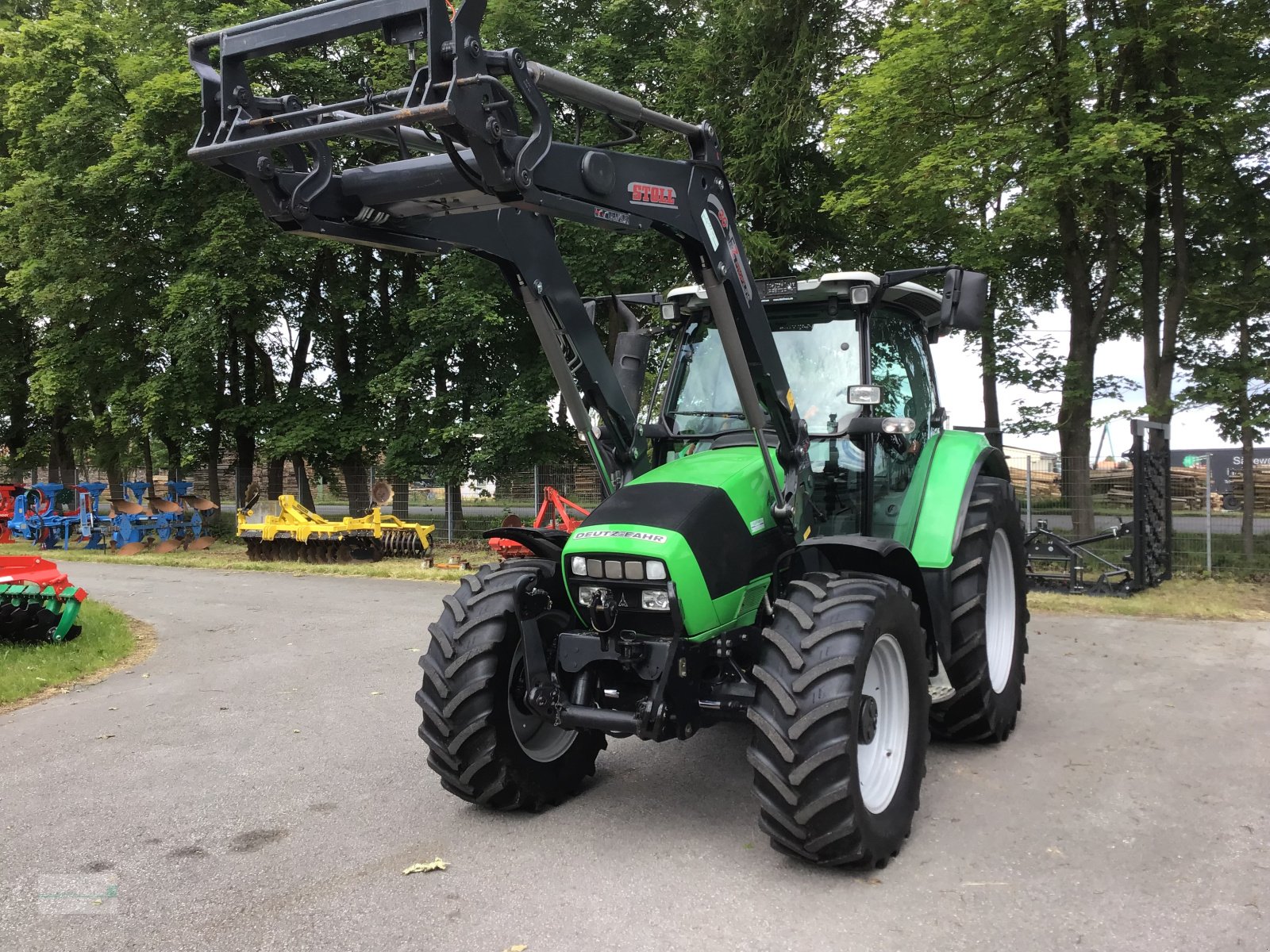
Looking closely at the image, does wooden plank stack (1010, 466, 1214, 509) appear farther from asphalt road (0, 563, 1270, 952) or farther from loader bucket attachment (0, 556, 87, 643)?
loader bucket attachment (0, 556, 87, 643)

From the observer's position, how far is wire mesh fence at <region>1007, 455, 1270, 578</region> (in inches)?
497

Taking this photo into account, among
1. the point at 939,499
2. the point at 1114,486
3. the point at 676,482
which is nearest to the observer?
the point at 676,482

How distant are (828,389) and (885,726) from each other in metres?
1.84

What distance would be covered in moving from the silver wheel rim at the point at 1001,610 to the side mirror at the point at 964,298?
1532 millimetres

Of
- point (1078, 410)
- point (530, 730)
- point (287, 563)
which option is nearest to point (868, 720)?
point (530, 730)

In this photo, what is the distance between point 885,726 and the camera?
4.21 m

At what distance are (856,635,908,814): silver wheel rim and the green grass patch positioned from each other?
251 inches

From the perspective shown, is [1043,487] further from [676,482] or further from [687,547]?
[687,547]

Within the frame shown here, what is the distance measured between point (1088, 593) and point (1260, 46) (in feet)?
25.8

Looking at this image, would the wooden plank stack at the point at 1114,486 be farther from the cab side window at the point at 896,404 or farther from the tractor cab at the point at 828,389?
the tractor cab at the point at 828,389

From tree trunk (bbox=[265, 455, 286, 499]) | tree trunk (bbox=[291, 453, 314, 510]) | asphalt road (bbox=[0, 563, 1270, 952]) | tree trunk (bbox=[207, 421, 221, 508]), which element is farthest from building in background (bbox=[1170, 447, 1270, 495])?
tree trunk (bbox=[207, 421, 221, 508])

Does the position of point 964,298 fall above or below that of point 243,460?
above

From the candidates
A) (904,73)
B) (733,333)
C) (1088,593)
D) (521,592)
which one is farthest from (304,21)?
(904,73)

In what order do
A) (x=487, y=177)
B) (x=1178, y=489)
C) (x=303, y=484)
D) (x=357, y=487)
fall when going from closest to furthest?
1. (x=487, y=177)
2. (x=357, y=487)
3. (x=1178, y=489)
4. (x=303, y=484)
